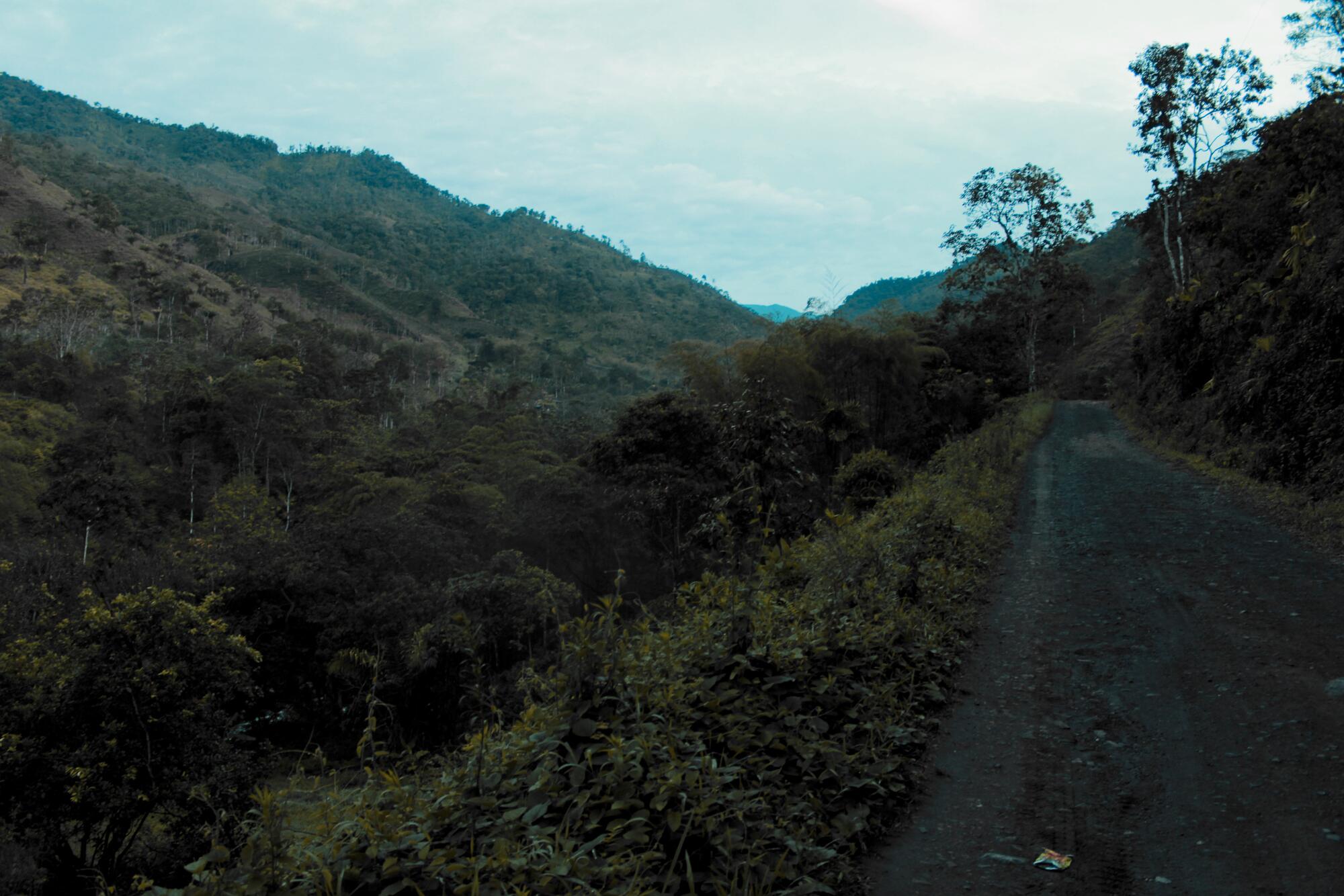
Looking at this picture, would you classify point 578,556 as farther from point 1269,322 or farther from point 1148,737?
point 1148,737

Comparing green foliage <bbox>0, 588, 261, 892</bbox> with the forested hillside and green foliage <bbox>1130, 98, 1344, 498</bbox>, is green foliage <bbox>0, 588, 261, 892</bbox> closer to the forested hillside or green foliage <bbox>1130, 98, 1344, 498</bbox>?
the forested hillside

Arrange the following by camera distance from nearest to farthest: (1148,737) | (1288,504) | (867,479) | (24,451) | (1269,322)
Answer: (1148,737)
(1288,504)
(1269,322)
(867,479)
(24,451)

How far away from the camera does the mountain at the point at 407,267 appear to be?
325 ft

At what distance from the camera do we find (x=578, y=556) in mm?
25422

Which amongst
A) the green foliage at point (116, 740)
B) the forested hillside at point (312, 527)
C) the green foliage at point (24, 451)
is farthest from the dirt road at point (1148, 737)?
the green foliage at point (24, 451)

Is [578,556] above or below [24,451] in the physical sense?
below

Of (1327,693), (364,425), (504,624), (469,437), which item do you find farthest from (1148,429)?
(364,425)

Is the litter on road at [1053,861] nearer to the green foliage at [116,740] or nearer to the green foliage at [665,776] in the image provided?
the green foliage at [665,776]

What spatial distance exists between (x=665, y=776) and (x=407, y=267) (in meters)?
153

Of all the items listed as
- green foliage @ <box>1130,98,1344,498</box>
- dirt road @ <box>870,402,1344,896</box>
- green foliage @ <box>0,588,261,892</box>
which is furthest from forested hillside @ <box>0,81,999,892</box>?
green foliage @ <box>1130,98,1344,498</box>

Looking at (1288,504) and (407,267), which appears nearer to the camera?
(1288,504)

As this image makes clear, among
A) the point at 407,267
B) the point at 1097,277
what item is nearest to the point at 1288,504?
the point at 1097,277

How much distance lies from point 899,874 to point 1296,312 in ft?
39.4

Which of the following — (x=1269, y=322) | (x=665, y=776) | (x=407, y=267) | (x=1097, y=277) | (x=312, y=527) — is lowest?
(x=312, y=527)
